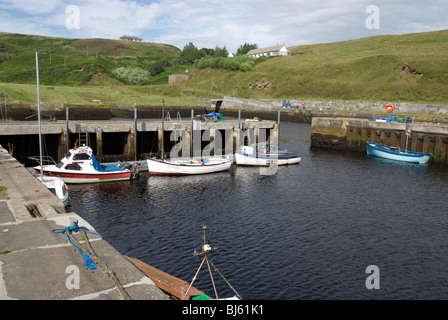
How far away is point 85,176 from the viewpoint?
32281 millimetres

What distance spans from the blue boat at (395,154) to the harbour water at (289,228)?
19.7 feet

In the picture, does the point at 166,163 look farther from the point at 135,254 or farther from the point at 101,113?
the point at 101,113

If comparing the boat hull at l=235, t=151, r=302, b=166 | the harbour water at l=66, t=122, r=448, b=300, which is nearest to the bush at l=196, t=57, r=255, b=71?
the boat hull at l=235, t=151, r=302, b=166

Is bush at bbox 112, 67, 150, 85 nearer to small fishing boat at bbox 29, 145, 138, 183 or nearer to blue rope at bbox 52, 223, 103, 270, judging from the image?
small fishing boat at bbox 29, 145, 138, 183

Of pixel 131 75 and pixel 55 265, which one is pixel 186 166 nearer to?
pixel 55 265

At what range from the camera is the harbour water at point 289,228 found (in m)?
17.9

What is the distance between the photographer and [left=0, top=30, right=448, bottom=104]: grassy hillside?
3573 inches

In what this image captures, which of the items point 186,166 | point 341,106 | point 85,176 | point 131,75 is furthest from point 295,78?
point 85,176

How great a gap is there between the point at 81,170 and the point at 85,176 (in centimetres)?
60

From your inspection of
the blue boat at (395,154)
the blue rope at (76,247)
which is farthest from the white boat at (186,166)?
the blue rope at (76,247)

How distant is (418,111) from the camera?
250ft

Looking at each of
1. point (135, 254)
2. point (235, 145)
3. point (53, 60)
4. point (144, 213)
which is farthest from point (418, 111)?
point (53, 60)

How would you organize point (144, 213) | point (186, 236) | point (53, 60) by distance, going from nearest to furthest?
point (186, 236) → point (144, 213) → point (53, 60)
